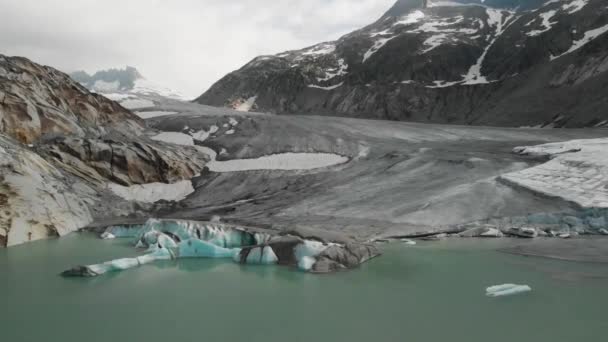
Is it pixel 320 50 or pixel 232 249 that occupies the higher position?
pixel 320 50

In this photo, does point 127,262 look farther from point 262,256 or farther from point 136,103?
point 136,103

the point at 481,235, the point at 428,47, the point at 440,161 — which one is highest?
the point at 428,47

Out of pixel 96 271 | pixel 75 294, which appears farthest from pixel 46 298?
pixel 96 271

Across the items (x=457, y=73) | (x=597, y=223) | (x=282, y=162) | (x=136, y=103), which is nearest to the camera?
(x=597, y=223)

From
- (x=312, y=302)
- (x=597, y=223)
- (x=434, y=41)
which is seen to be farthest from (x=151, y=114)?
(x=434, y=41)

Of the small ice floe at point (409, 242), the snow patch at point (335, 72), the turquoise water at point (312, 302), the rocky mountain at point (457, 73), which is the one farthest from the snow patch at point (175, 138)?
the snow patch at point (335, 72)

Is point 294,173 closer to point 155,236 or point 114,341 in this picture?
point 155,236

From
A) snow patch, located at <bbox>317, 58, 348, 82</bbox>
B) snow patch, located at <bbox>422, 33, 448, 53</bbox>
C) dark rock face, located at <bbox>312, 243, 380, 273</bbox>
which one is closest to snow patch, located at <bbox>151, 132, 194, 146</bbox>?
dark rock face, located at <bbox>312, 243, 380, 273</bbox>
